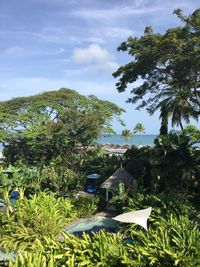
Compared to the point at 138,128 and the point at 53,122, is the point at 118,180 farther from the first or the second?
the point at 138,128

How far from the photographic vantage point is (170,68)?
29.6 m

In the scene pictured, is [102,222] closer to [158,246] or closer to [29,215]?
[29,215]

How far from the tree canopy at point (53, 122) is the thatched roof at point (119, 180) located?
1337 cm

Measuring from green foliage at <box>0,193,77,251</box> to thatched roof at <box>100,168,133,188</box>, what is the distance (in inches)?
315

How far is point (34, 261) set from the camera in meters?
10.2

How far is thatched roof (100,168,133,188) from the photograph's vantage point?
90.6 ft

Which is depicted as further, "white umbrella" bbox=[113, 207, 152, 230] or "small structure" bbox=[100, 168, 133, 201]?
"small structure" bbox=[100, 168, 133, 201]

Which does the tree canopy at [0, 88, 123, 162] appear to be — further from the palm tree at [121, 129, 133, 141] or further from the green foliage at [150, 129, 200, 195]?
the palm tree at [121, 129, 133, 141]

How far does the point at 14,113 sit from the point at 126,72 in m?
21.4

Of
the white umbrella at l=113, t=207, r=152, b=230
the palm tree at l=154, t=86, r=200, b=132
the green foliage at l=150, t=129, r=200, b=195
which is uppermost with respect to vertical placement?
the palm tree at l=154, t=86, r=200, b=132

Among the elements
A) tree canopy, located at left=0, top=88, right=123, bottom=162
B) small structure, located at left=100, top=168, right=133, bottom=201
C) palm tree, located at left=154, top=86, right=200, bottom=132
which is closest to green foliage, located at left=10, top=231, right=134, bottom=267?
small structure, located at left=100, top=168, right=133, bottom=201

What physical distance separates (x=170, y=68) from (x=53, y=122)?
62.7ft

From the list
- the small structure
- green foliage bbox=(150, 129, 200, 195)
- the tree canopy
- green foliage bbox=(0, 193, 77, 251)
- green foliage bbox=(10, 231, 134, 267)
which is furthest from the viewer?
the tree canopy

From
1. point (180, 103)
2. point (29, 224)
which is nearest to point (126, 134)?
point (180, 103)
